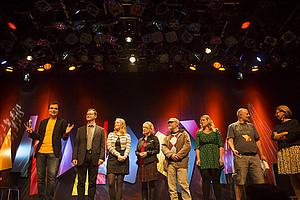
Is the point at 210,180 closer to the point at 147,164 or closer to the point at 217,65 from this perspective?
the point at 147,164

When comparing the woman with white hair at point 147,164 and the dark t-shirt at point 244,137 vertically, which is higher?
the dark t-shirt at point 244,137

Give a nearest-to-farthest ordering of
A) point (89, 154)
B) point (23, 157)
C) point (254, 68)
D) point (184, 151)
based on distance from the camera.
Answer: point (89, 154) → point (184, 151) → point (23, 157) → point (254, 68)

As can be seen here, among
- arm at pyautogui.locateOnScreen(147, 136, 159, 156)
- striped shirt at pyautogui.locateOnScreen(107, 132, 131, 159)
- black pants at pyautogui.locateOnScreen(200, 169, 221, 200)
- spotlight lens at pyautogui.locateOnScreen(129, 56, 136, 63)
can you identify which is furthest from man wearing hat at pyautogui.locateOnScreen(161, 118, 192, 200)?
spotlight lens at pyautogui.locateOnScreen(129, 56, 136, 63)

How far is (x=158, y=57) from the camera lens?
548 cm

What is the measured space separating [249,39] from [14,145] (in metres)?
5.83

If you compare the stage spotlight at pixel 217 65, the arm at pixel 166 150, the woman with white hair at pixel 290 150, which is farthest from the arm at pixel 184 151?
the stage spotlight at pixel 217 65

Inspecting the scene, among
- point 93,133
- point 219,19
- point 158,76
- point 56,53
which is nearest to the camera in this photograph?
point 93,133

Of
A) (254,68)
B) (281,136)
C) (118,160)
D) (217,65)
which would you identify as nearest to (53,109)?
(118,160)

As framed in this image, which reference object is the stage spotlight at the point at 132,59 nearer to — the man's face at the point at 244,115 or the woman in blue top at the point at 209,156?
the woman in blue top at the point at 209,156

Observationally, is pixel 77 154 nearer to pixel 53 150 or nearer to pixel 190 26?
pixel 53 150

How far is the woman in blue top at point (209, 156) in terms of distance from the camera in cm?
321

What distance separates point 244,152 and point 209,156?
51 centimetres

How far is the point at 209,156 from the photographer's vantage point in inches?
131

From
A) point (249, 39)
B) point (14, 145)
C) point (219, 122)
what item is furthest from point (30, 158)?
point (249, 39)
